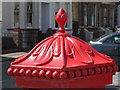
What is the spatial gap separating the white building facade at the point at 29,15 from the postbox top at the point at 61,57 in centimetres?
2035

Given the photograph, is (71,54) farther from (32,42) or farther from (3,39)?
(32,42)

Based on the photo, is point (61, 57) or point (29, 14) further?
point (29, 14)

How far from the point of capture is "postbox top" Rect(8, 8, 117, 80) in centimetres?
208

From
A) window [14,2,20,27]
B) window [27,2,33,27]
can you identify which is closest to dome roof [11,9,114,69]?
window [14,2,20,27]

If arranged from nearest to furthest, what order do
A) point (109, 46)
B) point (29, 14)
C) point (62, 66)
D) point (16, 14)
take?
point (62, 66), point (109, 46), point (16, 14), point (29, 14)

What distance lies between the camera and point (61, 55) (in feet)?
7.08

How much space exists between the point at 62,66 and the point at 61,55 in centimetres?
16

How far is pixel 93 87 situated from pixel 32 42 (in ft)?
69.7

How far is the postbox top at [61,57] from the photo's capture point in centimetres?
208

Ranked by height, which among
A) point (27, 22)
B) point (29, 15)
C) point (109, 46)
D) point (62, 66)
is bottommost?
point (109, 46)

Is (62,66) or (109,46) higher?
(62,66)

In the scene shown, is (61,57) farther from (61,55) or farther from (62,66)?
(62,66)

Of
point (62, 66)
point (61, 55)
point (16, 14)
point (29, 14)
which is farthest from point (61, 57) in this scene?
point (29, 14)

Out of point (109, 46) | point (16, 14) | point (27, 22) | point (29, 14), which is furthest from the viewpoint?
point (29, 14)
